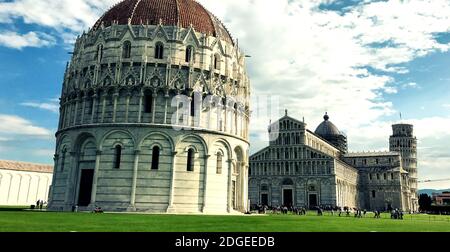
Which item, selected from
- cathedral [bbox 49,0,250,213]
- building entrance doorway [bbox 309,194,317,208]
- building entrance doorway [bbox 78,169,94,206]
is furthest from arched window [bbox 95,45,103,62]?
building entrance doorway [bbox 309,194,317,208]

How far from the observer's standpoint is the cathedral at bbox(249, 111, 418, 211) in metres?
82.0

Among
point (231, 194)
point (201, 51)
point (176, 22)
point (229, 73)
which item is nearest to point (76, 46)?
point (176, 22)

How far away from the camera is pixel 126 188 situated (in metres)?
33.1

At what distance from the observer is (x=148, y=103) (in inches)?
1390

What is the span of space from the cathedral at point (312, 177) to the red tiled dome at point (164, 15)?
159 feet

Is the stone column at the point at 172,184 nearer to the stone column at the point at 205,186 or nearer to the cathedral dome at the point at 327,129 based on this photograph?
the stone column at the point at 205,186

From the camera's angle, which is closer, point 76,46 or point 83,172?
point 83,172

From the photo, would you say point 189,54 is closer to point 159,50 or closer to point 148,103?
point 159,50

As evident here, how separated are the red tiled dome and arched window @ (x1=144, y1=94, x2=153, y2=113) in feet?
25.6

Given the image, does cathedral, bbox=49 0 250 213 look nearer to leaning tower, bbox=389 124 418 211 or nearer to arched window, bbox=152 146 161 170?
arched window, bbox=152 146 161 170

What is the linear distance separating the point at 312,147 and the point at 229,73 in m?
51.0

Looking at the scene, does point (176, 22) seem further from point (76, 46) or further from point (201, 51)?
point (76, 46)

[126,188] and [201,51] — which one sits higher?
[201,51]
